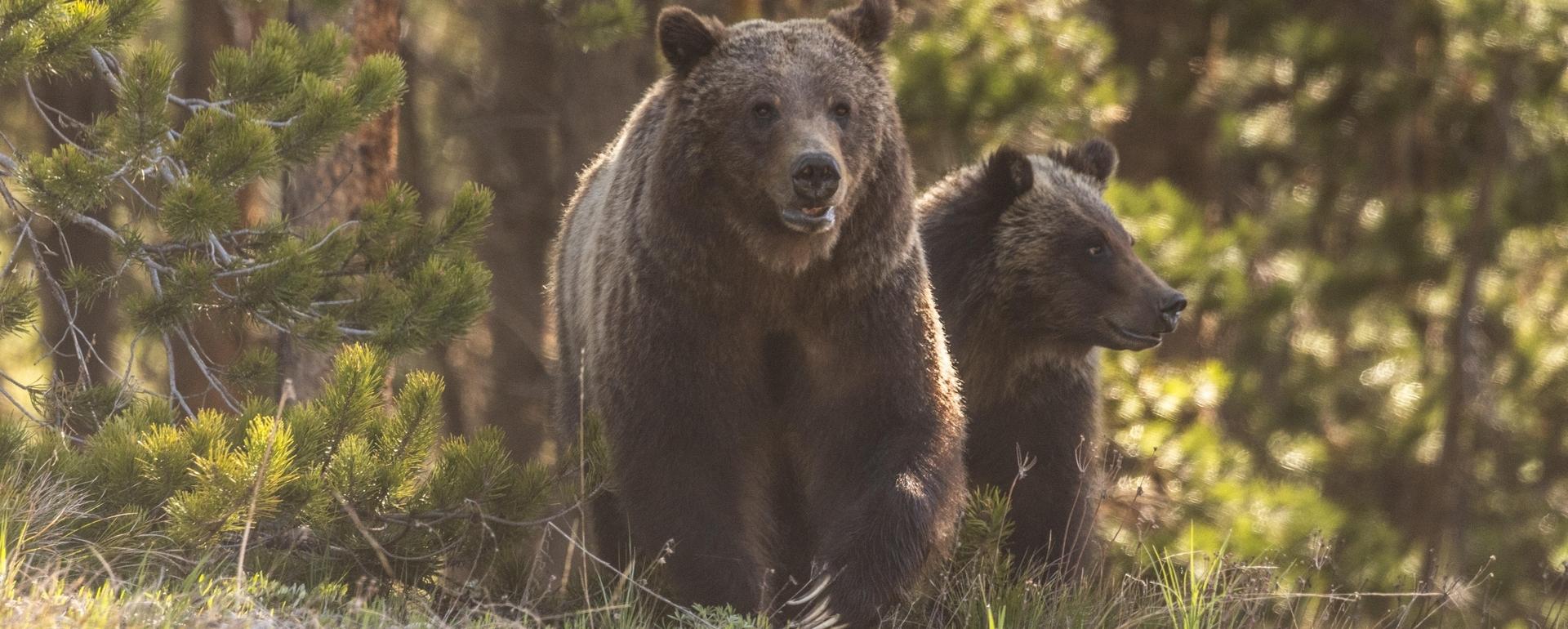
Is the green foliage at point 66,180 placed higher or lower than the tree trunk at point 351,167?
higher

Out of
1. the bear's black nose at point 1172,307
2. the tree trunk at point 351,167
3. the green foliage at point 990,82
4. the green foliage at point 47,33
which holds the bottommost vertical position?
the green foliage at point 990,82

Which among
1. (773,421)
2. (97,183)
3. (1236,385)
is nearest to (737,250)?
(773,421)

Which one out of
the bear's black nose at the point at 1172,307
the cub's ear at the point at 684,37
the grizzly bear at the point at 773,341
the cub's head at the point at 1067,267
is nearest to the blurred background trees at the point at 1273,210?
the cub's head at the point at 1067,267

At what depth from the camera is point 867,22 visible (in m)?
5.49

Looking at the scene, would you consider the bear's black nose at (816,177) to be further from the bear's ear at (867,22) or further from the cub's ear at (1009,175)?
the cub's ear at (1009,175)

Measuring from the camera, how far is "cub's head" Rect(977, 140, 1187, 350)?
21.3ft

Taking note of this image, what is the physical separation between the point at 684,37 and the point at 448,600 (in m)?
2.03

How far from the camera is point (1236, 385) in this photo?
12938 mm

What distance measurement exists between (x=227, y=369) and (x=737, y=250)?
2.19 m

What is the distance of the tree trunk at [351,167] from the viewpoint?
24.2 ft

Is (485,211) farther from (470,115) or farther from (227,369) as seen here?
(470,115)

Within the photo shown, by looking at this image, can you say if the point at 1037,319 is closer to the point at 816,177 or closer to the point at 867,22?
the point at 867,22

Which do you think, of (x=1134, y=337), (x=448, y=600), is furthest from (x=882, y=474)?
(x=1134, y=337)

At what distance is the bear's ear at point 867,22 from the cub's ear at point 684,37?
43cm
